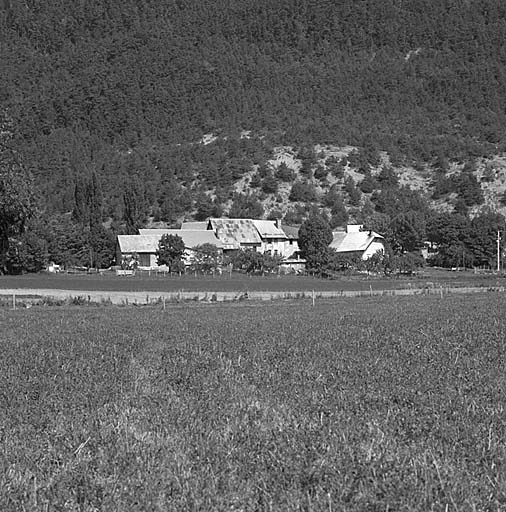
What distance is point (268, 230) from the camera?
15850cm

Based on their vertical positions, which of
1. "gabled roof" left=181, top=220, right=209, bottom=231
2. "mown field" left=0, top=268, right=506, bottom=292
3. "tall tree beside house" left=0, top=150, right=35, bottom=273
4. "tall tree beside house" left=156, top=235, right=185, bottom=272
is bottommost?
"mown field" left=0, top=268, right=506, bottom=292

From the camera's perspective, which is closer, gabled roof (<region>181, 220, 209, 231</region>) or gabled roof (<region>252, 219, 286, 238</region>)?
gabled roof (<region>252, 219, 286, 238</region>)

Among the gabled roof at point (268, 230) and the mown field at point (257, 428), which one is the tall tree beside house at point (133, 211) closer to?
the gabled roof at point (268, 230)

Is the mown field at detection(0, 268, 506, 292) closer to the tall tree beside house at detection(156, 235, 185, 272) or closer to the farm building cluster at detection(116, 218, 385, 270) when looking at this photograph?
the tall tree beside house at detection(156, 235, 185, 272)

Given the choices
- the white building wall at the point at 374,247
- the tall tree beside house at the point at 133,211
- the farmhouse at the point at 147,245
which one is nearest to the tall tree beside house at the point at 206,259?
the farmhouse at the point at 147,245

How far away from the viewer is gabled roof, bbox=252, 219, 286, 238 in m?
156

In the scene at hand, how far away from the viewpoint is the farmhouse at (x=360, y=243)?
138 m

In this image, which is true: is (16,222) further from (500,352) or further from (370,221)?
(370,221)

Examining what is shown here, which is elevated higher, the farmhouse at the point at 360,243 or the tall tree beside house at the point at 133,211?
the tall tree beside house at the point at 133,211

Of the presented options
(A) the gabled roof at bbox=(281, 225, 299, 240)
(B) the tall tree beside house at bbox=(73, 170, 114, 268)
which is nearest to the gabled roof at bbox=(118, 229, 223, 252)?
(B) the tall tree beside house at bbox=(73, 170, 114, 268)

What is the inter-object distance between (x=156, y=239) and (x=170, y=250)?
1269 cm

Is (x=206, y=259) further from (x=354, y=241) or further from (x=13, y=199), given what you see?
(x=13, y=199)

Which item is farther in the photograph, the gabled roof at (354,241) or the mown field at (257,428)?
the gabled roof at (354,241)

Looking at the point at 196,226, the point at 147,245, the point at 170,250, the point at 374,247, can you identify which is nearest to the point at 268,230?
the point at 196,226
